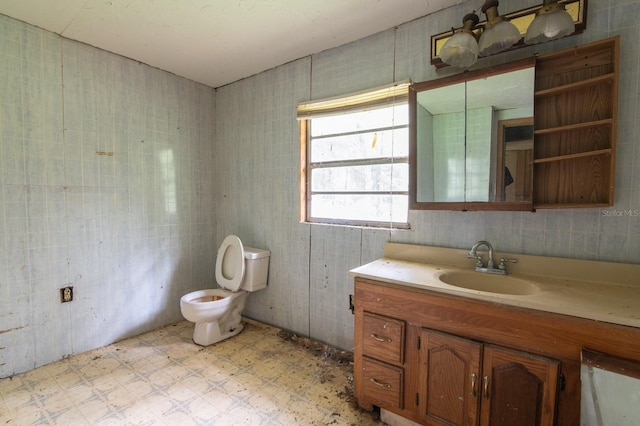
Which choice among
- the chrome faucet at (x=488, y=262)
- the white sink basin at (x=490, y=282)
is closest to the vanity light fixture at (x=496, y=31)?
the chrome faucet at (x=488, y=262)

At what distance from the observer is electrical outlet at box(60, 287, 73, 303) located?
6.98 ft

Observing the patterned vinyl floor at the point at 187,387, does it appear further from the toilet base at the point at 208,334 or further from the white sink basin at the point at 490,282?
the white sink basin at the point at 490,282

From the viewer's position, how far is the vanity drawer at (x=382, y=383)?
1490 mm

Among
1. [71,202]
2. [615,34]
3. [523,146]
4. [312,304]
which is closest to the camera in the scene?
[615,34]

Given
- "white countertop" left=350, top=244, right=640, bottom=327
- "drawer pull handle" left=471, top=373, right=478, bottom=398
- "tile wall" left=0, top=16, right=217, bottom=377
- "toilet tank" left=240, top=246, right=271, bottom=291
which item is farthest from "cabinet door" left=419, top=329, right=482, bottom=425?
"tile wall" left=0, top=16, right=217, bottom=377

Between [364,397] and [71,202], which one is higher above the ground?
[71,202]

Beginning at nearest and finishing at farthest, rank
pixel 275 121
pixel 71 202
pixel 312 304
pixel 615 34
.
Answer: pixel 615 34 → pixel 71 202 → pixel 312 304 → pixel 275 121

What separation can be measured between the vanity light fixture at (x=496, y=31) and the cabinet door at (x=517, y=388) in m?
1.37

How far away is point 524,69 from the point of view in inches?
57.2

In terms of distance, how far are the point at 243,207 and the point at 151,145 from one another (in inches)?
37.9

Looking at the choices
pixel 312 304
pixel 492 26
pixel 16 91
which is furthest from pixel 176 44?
pixel 312 304

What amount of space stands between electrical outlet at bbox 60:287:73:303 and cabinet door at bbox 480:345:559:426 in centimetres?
271

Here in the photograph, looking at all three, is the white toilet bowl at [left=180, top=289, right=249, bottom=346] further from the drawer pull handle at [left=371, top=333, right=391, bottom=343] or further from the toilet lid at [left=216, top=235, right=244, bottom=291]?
the drawer pull handle at [left=371, top=333, right=391, bottom=343]

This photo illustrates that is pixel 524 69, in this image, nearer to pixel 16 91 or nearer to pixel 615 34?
pixel 615 34
